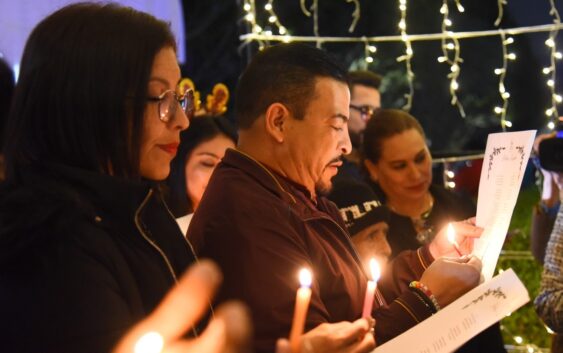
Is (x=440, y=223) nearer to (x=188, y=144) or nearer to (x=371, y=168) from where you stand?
(x=371, y=168)

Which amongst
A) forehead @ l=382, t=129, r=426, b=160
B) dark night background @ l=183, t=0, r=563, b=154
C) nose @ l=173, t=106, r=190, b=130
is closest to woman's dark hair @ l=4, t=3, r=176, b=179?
nose @ l=173, t=106, r=190, b=130

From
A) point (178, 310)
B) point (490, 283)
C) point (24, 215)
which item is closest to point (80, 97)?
point (24, 215)

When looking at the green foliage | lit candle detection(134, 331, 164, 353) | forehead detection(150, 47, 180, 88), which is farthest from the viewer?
the green foliage

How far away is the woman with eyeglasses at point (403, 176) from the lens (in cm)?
312

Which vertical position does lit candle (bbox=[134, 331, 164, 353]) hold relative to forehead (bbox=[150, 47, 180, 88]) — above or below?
below

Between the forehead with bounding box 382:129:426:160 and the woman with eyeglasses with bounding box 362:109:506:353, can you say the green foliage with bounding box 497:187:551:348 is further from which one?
the forehead with bounding box 382:129:426:160

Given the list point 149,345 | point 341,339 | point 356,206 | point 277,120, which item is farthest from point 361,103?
point 149,345

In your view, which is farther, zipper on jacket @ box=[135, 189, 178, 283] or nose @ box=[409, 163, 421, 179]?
nose @ box=[409, 163, 421, 179]

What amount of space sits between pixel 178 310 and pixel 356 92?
289cm

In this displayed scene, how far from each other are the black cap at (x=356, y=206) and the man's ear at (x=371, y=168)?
0.54 metres

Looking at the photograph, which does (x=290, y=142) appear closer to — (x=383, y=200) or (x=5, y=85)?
(x=5, y=85)

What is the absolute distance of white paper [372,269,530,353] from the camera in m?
1.57

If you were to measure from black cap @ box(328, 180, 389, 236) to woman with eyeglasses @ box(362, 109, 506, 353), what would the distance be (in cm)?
45

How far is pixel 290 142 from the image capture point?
6.11 feet
